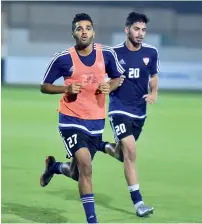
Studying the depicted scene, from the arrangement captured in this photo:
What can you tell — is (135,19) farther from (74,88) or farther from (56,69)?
(74,88)

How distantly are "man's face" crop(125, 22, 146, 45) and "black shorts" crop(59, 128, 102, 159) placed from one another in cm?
166

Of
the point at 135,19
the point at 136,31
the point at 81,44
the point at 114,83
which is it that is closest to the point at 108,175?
the point at 136,31

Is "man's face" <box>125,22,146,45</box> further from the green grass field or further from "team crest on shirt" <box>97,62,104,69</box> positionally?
the green grass field

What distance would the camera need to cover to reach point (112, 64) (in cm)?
887

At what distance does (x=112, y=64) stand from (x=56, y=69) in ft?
1.97

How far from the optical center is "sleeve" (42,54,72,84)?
860cm

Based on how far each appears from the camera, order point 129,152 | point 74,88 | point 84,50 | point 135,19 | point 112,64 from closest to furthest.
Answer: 1. point 74,88
2. point 84,50
3. point 112,64
4. point 129,152
5. point 135,19

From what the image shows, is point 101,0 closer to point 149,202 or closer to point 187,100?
point 187,100

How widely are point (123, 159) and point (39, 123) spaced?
33.5 feet

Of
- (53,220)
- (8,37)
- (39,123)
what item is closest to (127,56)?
(53,220)

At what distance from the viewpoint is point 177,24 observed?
37.5 meters

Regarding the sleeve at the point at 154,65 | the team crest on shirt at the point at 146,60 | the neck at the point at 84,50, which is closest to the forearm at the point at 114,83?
the neck at the point at 84,50

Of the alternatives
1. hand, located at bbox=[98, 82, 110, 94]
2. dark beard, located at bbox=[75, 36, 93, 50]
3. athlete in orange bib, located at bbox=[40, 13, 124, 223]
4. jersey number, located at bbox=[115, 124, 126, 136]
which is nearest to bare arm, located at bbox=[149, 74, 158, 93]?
jersey number, located at bbox=[115, 124, 126, 136]

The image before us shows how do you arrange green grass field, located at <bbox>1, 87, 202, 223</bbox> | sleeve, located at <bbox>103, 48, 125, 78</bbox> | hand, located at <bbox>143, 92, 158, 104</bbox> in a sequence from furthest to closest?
1. hand, located at <bbox>143, 92, 158, 104</bbox>
2. green grass field, located at <bbox>1, 87, 202, 223</bbox>
3. sleeve, located at <bbox>103, 48, 125, 78</bbox>
